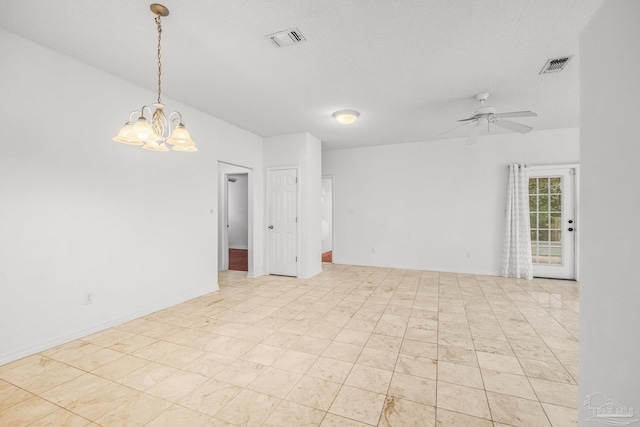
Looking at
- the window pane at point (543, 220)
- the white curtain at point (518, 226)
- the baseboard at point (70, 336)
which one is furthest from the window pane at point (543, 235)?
the baseboard at point (70, 336)

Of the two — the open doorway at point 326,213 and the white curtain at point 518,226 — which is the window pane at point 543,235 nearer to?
the white curtain at point 518,226

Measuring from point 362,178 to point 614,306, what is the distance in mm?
5905

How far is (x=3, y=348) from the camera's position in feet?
7.66

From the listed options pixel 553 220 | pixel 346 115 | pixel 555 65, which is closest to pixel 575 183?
pixel 553 220

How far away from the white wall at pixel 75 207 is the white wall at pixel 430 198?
394 centimetres

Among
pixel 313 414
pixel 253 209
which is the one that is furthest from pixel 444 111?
pixel 313 414

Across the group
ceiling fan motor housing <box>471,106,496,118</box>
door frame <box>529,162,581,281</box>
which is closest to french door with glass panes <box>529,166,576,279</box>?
door frame <box>529,162,581,281</box>

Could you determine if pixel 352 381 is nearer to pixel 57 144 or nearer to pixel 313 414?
pixel 313 414

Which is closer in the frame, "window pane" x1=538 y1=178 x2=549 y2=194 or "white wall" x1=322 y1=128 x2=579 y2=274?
"window pane" x1=538 y1=178 x2=549 y2=194

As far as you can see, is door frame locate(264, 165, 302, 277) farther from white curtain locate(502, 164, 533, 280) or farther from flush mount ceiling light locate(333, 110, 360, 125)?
white curtain locate(502, 164, 533, 280)

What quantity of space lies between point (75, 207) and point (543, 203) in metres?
7.30

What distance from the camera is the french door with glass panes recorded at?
5.20 m

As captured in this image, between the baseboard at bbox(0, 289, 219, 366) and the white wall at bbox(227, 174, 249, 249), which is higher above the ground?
the white wall at bbox(227, 174, 249, 249)

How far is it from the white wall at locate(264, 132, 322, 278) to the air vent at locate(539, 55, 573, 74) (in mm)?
3629
